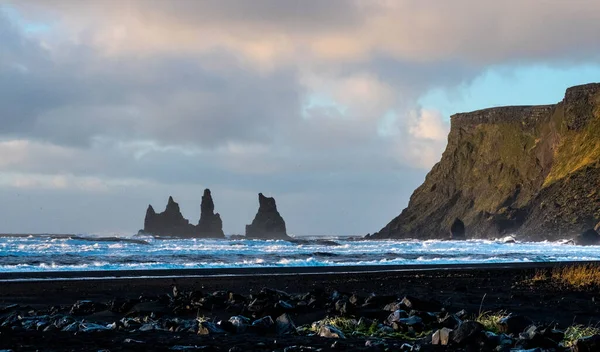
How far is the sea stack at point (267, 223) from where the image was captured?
166 metres

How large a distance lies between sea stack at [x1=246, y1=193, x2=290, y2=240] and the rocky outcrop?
742cm

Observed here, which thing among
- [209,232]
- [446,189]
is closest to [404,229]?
[446,189]

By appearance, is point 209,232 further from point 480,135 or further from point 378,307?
point 378,307

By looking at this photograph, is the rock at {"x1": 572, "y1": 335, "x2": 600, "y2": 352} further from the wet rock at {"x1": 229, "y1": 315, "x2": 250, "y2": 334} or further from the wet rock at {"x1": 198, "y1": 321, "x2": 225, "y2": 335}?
the wet rock at {"x1": 198, "y1": 321, "x2": 225, "y2": 335}

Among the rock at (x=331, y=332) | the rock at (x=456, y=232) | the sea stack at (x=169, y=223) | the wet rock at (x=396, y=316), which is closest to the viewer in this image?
the rock at (x=331, y=332)

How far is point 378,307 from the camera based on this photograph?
1328 cm

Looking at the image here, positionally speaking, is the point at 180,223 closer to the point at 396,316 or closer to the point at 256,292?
the point at 256,292

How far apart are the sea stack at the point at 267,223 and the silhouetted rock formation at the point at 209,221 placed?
7.00 meters

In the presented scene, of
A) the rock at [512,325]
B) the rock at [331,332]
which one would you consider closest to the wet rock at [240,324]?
the rock at [331,332]

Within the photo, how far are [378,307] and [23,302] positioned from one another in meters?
8.69

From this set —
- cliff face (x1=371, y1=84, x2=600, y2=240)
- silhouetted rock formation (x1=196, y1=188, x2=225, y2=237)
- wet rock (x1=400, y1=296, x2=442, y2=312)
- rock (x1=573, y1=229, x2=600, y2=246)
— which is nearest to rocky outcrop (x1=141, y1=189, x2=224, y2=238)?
silhouetted rock formation (x1=196, y1=188, x2=225, y2=237)

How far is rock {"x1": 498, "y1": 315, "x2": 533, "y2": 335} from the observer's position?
34.3 ft

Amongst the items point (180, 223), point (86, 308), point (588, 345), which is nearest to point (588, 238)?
point (86, 308)

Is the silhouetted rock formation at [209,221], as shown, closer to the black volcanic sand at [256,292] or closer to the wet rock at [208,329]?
the black volcanic sand at [256,292]
